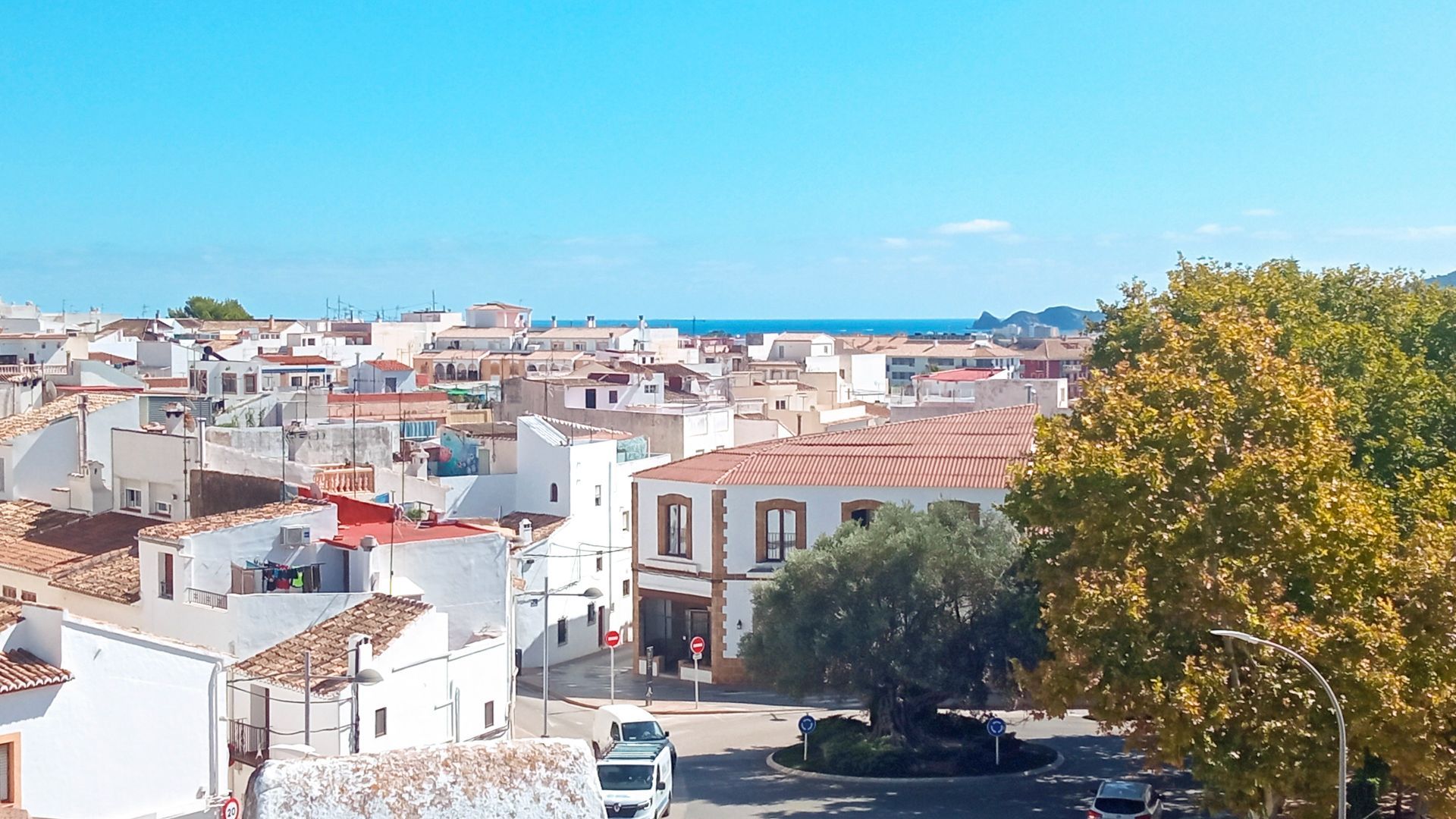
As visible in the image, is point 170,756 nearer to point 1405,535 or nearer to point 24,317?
point 1405,535

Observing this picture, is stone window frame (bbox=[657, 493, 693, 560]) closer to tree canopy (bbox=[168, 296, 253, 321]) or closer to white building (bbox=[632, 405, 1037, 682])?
white building (bbox=[632, 405, 1037, 682])

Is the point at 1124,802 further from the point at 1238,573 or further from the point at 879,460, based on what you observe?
the point at 879,460

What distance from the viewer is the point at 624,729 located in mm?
35844

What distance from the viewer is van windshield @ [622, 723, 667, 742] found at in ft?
117

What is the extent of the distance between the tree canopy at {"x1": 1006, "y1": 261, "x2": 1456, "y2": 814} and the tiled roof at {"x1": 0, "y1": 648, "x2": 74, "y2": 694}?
17246 mm

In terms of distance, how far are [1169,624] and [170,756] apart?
17692 millimetres

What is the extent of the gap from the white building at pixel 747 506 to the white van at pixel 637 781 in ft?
43.1

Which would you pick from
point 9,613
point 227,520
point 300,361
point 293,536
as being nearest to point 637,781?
point 293,536

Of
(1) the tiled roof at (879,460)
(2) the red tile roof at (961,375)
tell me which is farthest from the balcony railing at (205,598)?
(2) the red tile roof at (961,375)

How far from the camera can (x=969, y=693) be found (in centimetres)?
3759

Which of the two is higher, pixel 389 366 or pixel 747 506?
pixel 389 366

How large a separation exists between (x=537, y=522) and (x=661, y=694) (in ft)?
29.4

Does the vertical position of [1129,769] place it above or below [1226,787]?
below

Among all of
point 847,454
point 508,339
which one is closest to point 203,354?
point 508,339
